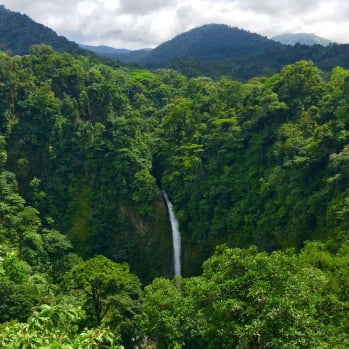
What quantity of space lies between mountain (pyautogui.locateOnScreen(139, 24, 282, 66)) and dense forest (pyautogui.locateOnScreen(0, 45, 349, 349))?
81.5 m

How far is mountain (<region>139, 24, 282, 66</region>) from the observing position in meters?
125

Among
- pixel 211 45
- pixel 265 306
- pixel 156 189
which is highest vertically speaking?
pixel 211 45

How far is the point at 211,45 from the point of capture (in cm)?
13862

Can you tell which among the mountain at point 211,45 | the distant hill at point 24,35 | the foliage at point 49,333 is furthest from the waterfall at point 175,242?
the mountain at point 211,45

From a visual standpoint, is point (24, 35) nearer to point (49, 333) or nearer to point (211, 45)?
point (211, 45)

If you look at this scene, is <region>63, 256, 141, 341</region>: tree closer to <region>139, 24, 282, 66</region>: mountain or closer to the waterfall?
the waterfall

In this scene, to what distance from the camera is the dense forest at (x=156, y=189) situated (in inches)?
888

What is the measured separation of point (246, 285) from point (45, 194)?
28.5m


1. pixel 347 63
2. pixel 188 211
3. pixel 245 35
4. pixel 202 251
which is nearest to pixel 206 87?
pixel 188 211

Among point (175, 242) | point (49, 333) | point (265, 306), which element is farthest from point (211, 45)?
point (49, 333)

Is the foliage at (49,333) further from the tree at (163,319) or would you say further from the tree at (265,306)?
the tree at (163,319)

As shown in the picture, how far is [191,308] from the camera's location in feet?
45.4

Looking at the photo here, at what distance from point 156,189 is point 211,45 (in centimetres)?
11213

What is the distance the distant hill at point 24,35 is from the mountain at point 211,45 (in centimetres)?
3560
